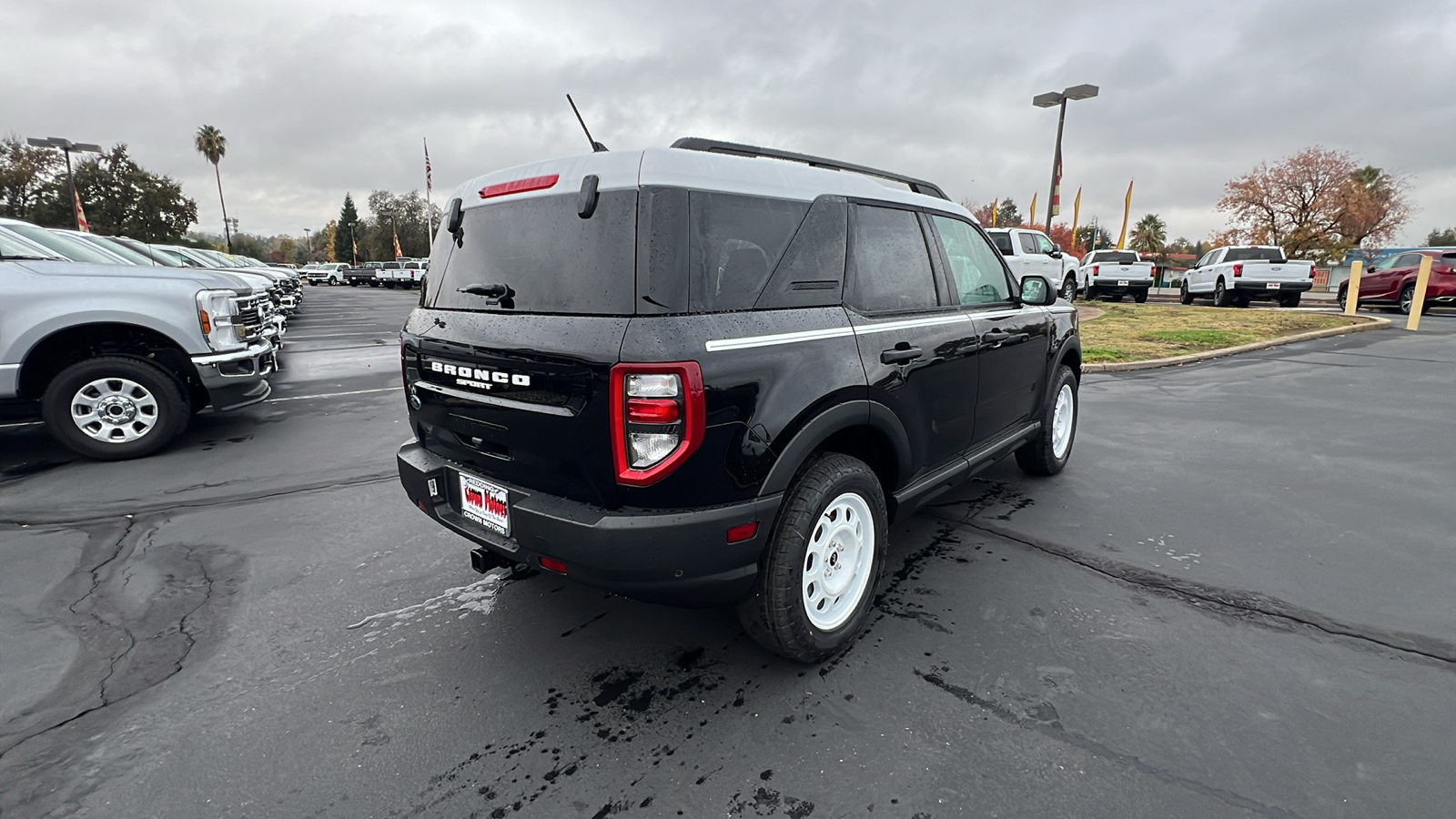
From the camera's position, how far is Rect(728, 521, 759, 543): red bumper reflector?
7.73 feet

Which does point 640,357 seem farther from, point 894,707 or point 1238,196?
point 1238,196

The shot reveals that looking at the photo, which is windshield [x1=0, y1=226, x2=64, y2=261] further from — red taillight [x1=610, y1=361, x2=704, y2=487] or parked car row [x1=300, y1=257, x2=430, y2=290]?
parked car row [x1=300, y1=257, x2=430, y2=290]

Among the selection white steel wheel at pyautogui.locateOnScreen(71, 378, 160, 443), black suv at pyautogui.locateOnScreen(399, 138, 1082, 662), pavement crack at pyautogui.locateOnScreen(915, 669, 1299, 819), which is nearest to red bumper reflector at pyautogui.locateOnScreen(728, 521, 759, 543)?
black suv at pyautogui.locateOnScreen(399, 138, 1082, 662)

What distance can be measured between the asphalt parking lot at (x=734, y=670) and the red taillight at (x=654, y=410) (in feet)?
3.62

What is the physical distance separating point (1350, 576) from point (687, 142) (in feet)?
12.9

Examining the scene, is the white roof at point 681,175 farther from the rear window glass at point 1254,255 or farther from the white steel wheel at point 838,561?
the rear window glass at point 1254,255

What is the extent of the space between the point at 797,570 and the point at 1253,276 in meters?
23.6

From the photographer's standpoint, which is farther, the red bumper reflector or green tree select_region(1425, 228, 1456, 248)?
green tree select_region(1425, 228, 1456, 248)

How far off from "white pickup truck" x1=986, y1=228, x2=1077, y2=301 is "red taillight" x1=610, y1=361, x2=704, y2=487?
14238 millimetres

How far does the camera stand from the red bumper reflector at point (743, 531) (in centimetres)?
236

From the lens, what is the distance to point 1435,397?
777 cm

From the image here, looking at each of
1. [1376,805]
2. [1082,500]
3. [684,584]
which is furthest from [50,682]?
[1082,500]

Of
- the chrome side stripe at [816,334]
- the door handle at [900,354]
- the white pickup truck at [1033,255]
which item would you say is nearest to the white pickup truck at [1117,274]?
the white pickup truck at [1033,255]

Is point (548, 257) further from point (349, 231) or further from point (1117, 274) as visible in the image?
point (349, 231)
